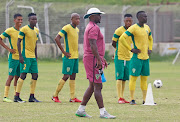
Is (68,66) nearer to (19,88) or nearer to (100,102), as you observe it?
(19,88)

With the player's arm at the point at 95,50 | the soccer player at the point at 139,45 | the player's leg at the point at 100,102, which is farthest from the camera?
the soccer player at the point at 139,45

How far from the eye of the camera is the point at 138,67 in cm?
1123

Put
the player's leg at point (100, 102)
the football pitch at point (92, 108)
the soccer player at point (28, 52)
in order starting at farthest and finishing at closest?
the soccer player at point (28, 52)
the football pitch at point (92, 108)
the player's leg at point (100, 102)

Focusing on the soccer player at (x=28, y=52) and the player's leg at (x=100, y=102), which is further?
the soccer player at (x=28, y=52)

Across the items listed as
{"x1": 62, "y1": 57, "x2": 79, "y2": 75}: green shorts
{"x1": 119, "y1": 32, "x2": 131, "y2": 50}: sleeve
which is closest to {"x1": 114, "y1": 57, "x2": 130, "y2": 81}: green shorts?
{"x1": 119, "y1": 32, "x2": 131, "y2": 50}: sleeve

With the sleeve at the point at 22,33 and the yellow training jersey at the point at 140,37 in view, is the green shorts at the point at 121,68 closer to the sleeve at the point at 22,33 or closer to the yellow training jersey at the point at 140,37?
the yellow training jersey at the point at 140,37

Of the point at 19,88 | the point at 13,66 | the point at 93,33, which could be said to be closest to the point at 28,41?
the point at 13,66

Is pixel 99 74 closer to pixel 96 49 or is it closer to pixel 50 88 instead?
pixel 96 49

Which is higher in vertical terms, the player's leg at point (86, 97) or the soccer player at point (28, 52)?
the soccer player at point (28, 52)

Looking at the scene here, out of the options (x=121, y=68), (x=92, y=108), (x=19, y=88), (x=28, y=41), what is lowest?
(x=92, y=108)

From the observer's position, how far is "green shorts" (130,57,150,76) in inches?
442

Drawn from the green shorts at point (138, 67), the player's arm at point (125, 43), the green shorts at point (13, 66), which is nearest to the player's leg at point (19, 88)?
the green shorts at point (13, 66)

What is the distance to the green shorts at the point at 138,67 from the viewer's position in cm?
1123

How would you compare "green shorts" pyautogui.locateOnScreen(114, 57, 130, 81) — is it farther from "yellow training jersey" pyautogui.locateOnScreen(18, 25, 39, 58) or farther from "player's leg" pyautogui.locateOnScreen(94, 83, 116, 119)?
"player's leg" pyautogui.locateOnScreen(94, 83, 116, 119)
